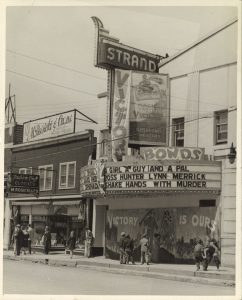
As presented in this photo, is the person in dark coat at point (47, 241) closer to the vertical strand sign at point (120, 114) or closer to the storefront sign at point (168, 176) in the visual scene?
the vertical strand sign at point (120, 114)

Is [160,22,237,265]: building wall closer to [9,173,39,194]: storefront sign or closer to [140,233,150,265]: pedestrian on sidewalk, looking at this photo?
[140,233,150,265]: pedestrian on sidewalk

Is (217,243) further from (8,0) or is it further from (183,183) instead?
(8,0)

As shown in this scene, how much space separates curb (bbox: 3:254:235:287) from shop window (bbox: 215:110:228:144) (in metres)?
4.61

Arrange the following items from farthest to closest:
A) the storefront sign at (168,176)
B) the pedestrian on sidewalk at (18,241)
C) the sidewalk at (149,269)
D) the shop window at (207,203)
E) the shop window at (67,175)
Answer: the shop window at (67,175) → the pedestrian on sidewalk at (18,241) → the shop window at (207,203) → the storefront sign at (168,176) → the sidewalk at (149,269)

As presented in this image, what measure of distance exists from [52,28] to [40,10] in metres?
0.99

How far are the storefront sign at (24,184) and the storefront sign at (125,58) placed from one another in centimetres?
823

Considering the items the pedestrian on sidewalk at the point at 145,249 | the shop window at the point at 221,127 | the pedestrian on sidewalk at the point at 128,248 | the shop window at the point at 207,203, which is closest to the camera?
the shop window at the point at 221,127

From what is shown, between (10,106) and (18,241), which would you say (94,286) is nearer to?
(10,106)

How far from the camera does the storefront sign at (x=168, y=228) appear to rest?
2106 centimetres

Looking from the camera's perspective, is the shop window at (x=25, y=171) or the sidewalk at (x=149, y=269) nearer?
the sidewalk at (x=149, y=269)

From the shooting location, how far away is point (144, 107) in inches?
870

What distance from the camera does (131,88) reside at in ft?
72.8

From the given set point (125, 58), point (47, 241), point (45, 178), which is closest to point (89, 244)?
point (47, 241)

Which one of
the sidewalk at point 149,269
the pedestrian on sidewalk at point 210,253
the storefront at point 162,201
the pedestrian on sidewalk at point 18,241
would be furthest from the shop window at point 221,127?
the pedestrian on sidewalk at point 18,241
